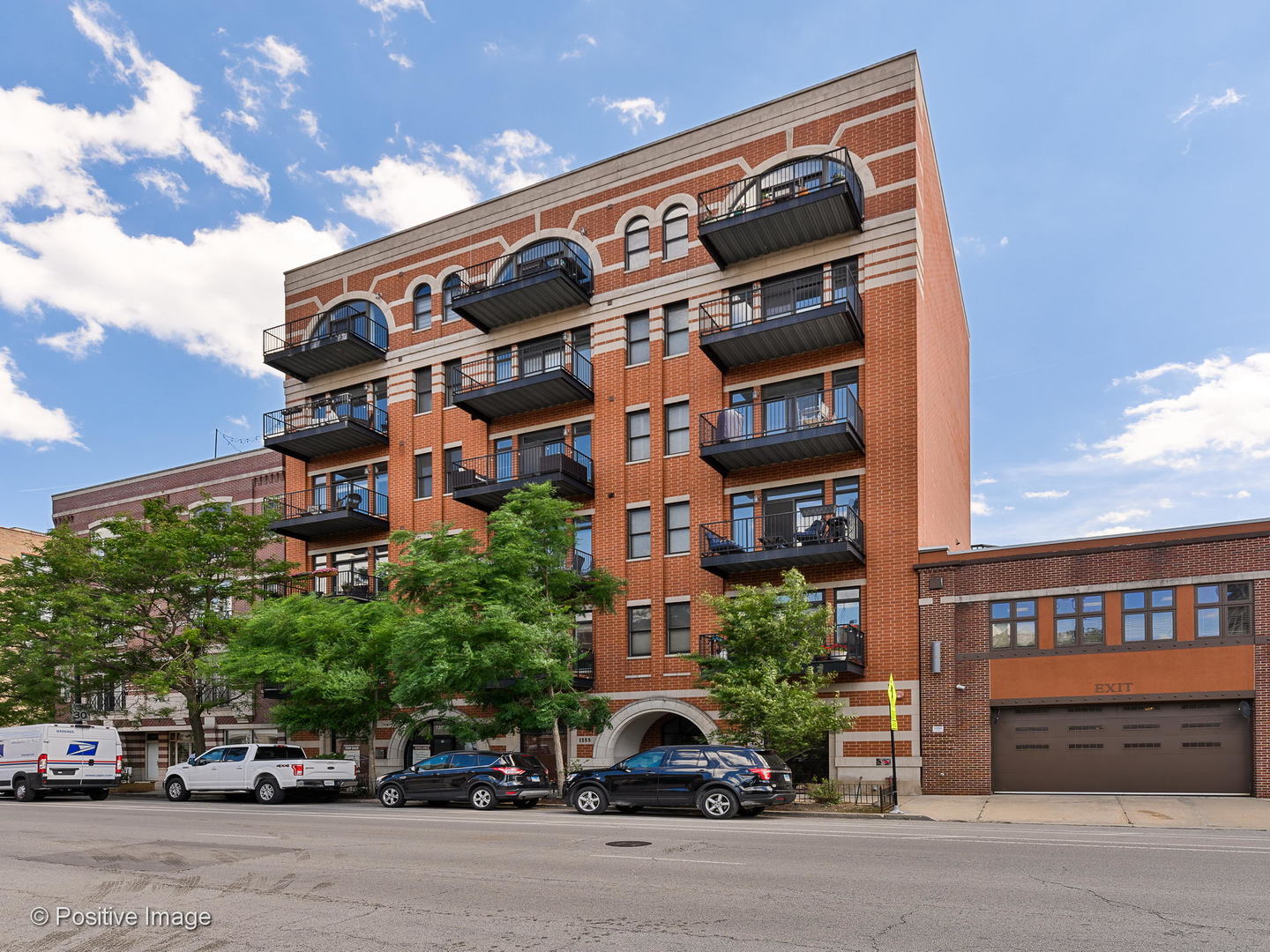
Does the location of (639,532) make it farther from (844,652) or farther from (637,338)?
(844,652)

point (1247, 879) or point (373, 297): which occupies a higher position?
point (373, 297)

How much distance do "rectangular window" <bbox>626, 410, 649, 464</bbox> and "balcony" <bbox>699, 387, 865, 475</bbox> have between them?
7.59 feet

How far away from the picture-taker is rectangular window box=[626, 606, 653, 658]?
30.2 meters

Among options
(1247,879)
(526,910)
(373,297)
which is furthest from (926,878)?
(373,297)

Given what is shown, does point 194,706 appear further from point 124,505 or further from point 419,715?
point 124,505

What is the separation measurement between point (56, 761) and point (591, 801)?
17032mm

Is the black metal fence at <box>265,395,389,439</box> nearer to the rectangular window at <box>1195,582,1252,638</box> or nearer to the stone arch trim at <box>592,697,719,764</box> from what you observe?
the stone arch trim at <box>592,697,719,764</box>

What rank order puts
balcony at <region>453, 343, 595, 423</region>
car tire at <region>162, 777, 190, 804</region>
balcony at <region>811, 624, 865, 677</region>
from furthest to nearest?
balcony at <region>453, 343, 595, 423</region> < car tire at <region>162, 777, 190, 804</region> < balcony at <region>811, 624, 865, 677</region>

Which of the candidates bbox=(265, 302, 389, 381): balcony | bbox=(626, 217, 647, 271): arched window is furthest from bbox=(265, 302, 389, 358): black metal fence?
bbox=(626, 217, 647, 271): arched window

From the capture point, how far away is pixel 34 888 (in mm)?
11758

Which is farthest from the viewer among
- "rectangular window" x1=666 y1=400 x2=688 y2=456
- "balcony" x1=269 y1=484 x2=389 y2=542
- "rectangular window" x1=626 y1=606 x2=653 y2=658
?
"balcony" x1=269 y1=484 x2=389 y2=542

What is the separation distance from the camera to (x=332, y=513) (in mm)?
35531

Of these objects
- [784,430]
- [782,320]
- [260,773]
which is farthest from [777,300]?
[260,773]

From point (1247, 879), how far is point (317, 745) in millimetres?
30851
